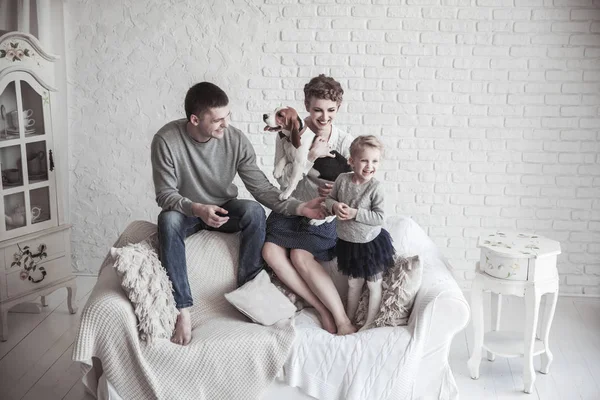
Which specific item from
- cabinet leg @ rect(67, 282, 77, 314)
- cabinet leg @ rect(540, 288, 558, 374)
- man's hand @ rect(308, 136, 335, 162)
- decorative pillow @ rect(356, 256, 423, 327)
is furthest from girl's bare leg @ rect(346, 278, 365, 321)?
cabinet leg @ rect(67, 282, 77, 314)

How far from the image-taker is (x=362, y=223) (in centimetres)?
318

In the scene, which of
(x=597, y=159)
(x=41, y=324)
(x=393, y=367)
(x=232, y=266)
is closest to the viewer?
(x=393, y=367)

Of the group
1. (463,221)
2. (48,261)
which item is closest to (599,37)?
(463,221)

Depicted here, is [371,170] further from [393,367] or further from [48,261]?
[48,261]

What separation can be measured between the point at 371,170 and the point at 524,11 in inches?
75.8

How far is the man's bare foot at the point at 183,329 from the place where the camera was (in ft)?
10.2

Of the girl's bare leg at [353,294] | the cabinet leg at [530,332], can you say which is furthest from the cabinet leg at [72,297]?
the cabinet leg at [530,332]

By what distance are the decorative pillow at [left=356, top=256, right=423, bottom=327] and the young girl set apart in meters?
0.05

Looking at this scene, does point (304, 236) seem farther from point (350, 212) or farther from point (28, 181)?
point (28, 181)

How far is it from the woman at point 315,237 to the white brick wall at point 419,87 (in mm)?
1236

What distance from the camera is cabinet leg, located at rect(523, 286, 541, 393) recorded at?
342cm

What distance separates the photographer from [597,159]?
4574 millimetres

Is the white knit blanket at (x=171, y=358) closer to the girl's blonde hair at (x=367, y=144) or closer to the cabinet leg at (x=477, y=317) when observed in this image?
the girl's blonde hair at (x=367, y=144)

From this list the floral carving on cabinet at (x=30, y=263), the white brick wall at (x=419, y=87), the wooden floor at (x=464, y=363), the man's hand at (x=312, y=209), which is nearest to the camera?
the man's hand at (x=312, y=209)
